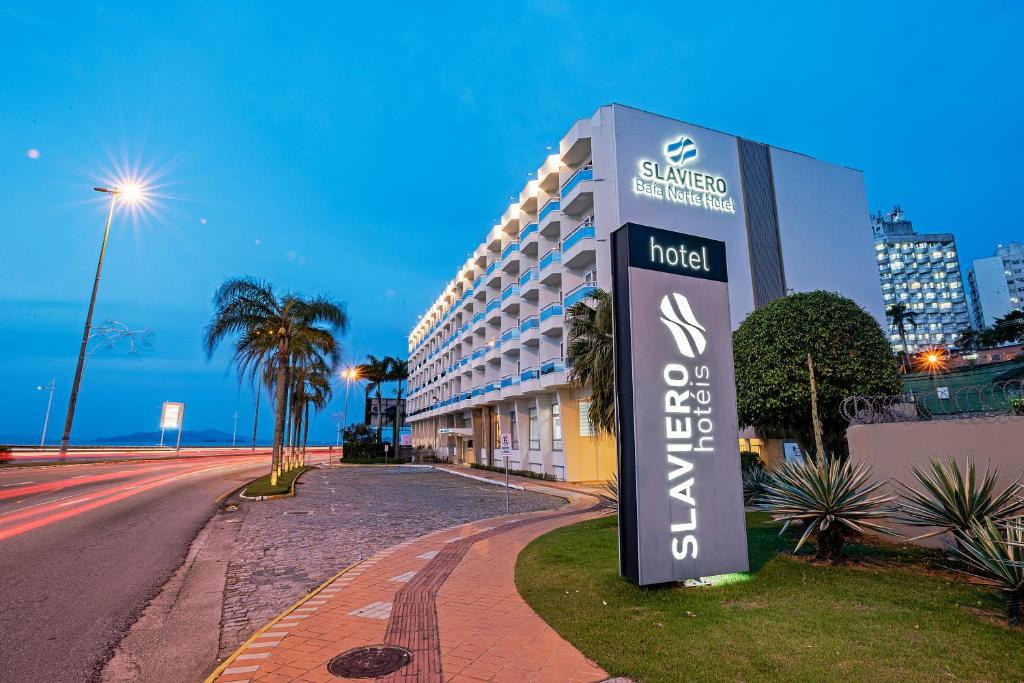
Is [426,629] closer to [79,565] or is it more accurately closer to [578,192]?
[79,565]

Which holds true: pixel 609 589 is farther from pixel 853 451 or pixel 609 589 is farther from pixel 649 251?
pixel 853 451

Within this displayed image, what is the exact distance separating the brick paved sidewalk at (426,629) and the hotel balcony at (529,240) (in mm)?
29441

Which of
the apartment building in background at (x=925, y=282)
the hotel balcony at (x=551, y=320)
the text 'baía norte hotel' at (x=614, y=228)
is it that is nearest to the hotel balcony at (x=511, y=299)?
the text 'baía norte hotel' at (x=614, y=228)

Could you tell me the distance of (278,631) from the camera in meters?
6.16

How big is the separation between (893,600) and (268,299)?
81.5 feet

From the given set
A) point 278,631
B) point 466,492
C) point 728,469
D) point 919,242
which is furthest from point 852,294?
point 919,242

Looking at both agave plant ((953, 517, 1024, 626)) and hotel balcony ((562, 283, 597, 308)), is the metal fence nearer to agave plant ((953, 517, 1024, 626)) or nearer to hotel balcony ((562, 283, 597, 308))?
agave plant ((953, 517, 1024, 626))

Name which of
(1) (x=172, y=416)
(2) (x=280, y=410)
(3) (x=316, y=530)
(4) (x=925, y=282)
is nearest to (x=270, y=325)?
(2) (x=280, y=410)

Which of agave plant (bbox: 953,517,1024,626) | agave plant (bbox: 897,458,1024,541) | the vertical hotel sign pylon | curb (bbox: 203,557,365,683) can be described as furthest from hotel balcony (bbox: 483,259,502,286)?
agave plant (bbox: 953,517,1024,626)

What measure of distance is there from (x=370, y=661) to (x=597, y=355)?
1845 centimetres

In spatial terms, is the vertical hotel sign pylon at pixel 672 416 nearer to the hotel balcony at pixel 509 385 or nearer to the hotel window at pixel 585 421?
the hotel window at pixel 585 421

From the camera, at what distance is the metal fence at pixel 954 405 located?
8.73 metres

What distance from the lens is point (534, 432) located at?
37.0m

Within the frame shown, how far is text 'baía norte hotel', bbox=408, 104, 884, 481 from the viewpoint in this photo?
29703 mm
